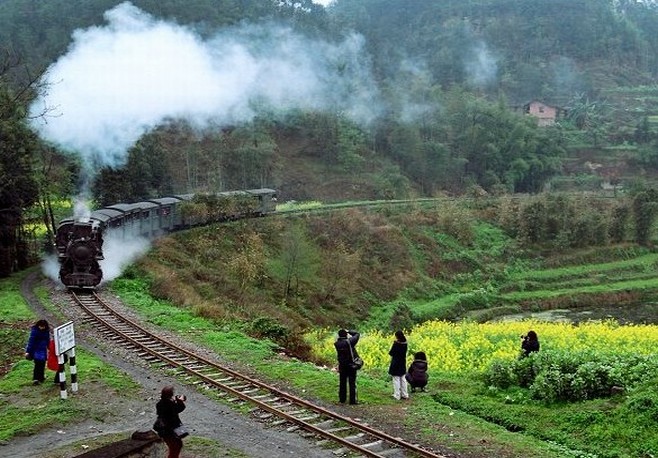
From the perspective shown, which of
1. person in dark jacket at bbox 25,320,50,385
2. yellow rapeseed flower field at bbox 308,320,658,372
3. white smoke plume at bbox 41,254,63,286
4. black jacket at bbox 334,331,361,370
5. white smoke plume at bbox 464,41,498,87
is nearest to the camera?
black jacket at bbox 334,331,361,370

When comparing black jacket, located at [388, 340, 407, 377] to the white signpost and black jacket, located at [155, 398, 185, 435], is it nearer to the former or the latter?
black jacket, located at [155, 398, 185, 435]

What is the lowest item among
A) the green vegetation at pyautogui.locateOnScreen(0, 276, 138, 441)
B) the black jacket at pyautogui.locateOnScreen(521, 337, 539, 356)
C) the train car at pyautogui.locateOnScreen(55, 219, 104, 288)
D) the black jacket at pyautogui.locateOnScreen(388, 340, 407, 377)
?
the green vegetation at pyautogui.locateOnScreen(0, 276, 138, 441)

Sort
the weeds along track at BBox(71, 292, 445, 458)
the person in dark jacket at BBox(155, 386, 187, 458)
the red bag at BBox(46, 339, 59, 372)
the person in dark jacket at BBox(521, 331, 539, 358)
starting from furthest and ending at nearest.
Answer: the person in dark jacket at BBox(521, 331, 539, 358) → the red bag at BBox(46, 339, 59, 372) → the weeds along track at BBox(71, 292, 445, 458) → the person in dark jacket at BBox(155, 386, 187, 458)

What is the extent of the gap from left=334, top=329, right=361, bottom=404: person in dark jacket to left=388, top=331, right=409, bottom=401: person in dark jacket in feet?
2.69

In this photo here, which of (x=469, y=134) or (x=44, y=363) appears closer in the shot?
(x=44, y=363)

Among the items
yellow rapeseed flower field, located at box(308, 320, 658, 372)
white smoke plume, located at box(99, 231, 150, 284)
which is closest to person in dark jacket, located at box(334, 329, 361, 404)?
yellow rapeseed flower field, located at box(308, 320, 658, 372)

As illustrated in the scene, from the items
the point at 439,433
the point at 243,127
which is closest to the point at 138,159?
the point at 243,127

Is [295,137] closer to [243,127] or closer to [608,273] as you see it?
[243,127]

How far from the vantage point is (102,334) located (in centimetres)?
2108

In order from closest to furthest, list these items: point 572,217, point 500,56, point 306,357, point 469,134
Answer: point 306,357
point 572,217
point 469,134
point 500,56

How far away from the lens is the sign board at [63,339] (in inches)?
568

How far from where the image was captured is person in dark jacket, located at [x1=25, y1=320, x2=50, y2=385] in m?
15.6

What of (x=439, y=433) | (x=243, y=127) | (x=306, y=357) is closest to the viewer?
(x=439, y=433)

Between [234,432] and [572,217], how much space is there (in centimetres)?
4727
